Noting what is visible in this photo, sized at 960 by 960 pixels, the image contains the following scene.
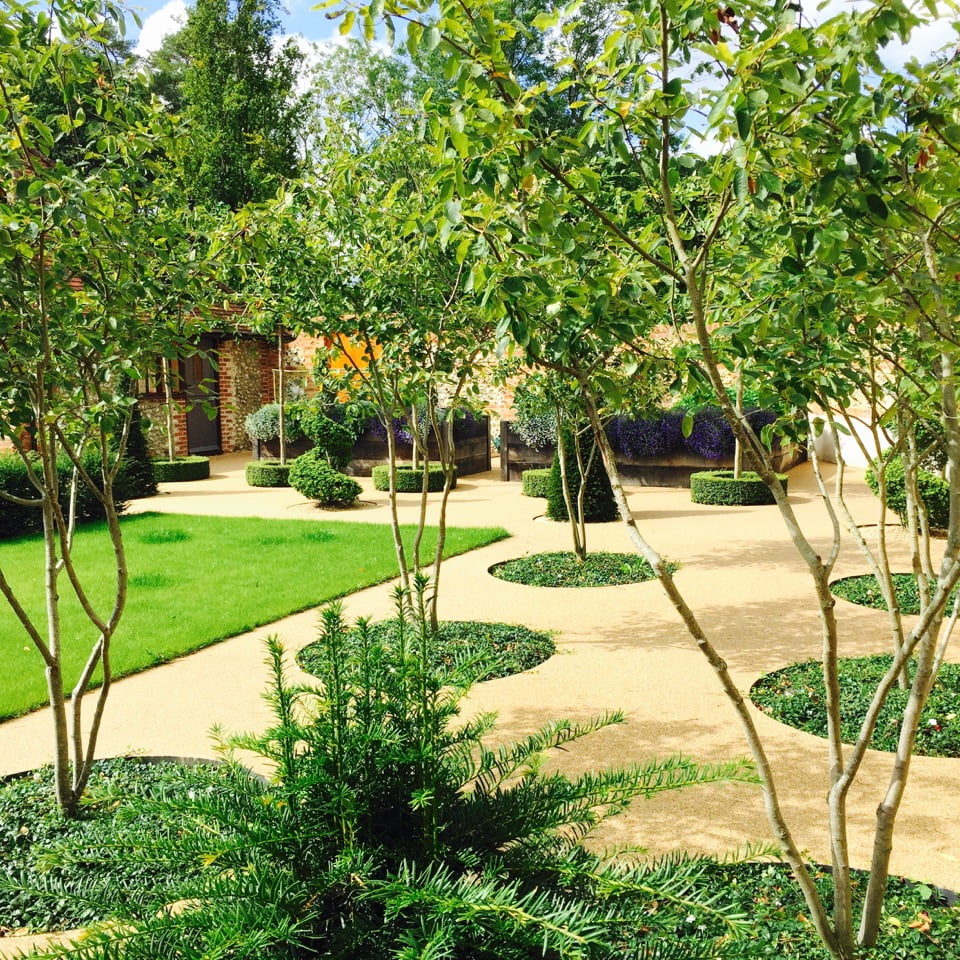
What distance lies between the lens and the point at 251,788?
6.63 ft

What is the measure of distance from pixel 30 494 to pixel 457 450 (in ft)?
25.8

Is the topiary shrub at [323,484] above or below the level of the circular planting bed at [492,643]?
above

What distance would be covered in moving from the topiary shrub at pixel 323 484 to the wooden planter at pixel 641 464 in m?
4.15

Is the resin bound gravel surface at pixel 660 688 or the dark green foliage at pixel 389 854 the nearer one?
the dark green foliage at pixel 389 854

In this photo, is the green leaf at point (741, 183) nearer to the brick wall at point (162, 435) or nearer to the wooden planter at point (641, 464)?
the wooden planter at point (641, 464)

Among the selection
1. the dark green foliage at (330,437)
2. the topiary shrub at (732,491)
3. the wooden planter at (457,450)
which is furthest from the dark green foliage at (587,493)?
the wooden planter at (457,450)

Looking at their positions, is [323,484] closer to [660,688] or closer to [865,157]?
[660,688]

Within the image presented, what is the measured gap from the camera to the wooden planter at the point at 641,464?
51.4 ft

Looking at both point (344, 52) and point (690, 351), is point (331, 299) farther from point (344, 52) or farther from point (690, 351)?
point (344, 52)

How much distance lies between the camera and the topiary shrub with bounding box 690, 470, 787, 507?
13578 mm

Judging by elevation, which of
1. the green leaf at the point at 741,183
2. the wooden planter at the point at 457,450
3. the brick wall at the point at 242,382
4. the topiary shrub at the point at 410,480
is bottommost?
the topiary shrub at the point at 410,480

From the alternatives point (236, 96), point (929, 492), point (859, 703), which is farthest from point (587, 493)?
point (236, 96)

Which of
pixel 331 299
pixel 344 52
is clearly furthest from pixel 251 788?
pixel 344 52

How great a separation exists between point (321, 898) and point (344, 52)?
3481 centimetres
